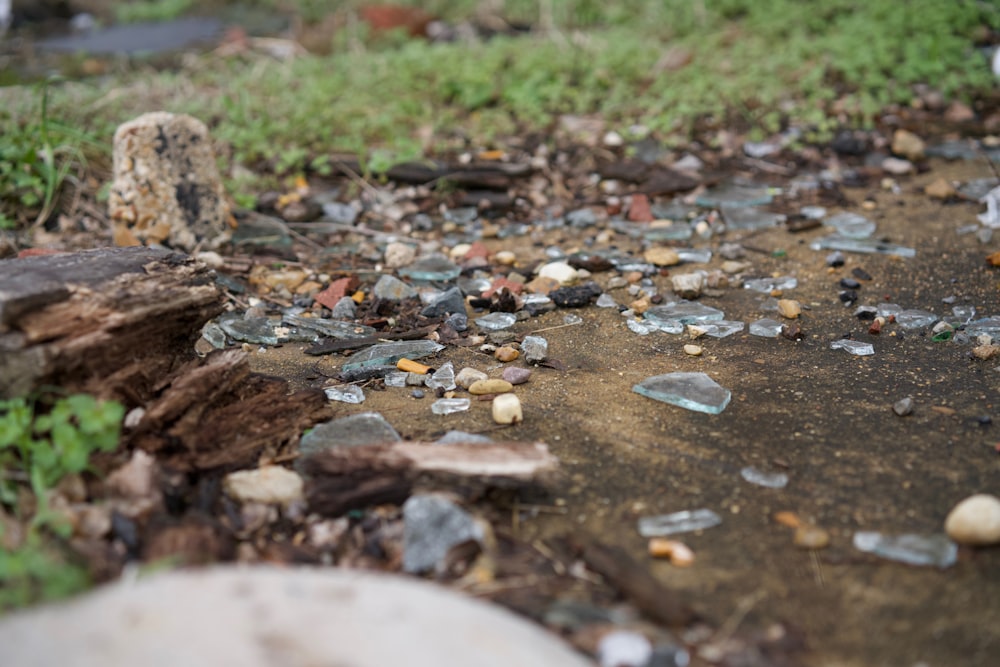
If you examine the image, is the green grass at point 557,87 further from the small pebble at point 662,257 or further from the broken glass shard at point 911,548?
the broken glass shard at point 911,548

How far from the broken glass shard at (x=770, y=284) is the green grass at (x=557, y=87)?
1.47 meters

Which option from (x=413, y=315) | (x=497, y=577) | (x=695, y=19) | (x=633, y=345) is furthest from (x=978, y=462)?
(x=695, y=19)

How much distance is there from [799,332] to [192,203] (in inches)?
96.1

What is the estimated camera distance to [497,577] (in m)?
1.71

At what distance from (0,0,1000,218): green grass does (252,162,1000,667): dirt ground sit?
171 centimetres

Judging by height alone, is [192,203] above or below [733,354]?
above

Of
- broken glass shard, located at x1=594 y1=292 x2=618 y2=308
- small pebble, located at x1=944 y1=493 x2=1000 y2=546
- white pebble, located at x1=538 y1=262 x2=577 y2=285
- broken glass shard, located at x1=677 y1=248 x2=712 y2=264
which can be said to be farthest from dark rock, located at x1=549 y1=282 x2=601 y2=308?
small pebble, located at x1=944 y1=493 x2=1000 y2=546

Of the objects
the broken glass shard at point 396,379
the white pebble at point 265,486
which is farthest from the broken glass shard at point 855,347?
the white pebble at point 265,486

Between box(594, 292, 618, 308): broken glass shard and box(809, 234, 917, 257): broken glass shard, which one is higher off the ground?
box(809, 234, 917, 257): broken glass shard

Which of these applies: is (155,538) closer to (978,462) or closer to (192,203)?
(978,462)

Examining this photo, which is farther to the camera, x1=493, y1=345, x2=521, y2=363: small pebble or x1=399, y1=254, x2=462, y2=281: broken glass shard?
x1=399, y1=254, x2=462, y2=281: broken glass shard

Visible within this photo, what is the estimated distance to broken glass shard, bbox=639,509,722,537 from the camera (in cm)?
188

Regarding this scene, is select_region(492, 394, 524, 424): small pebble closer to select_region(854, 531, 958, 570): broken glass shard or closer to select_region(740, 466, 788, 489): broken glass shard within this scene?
select_region(740, 466, 788, 489): broken glass shard

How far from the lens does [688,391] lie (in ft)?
7.97
